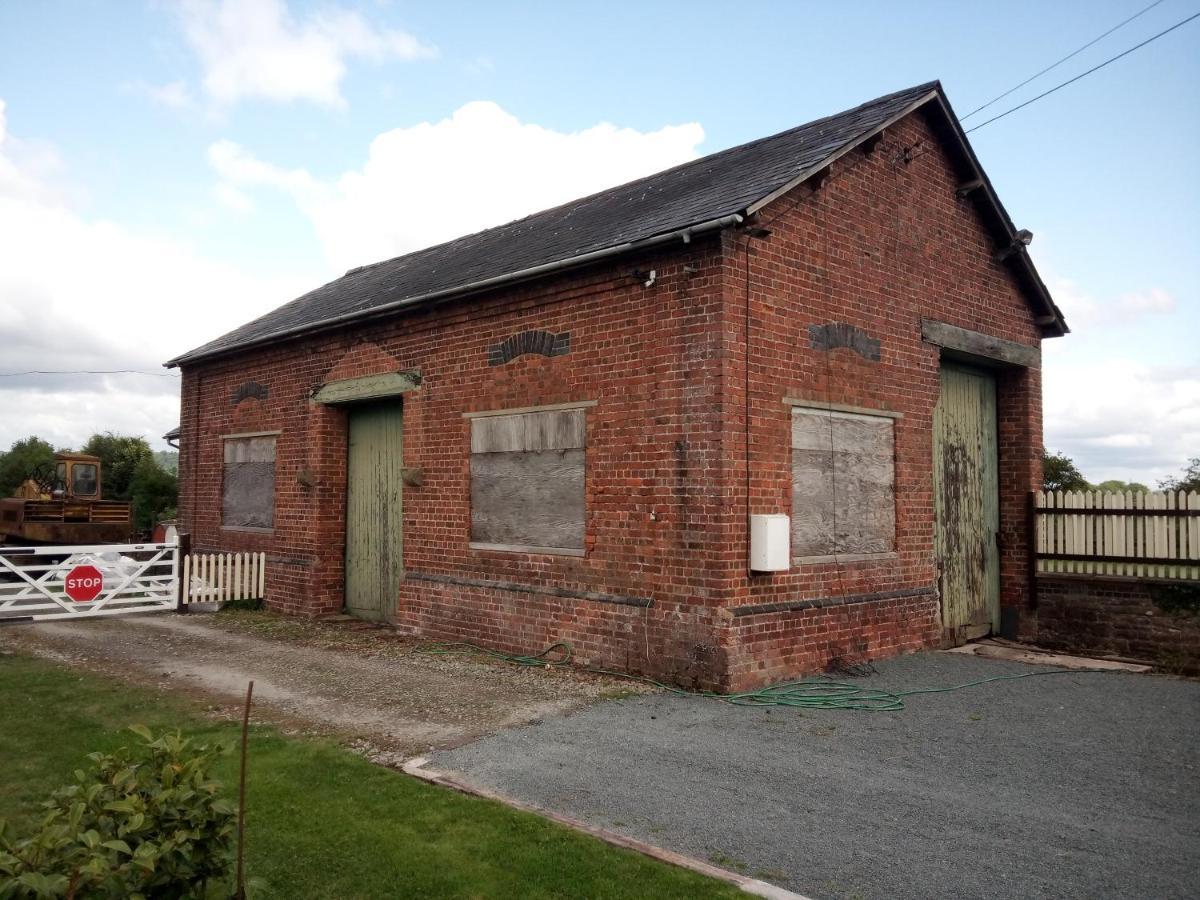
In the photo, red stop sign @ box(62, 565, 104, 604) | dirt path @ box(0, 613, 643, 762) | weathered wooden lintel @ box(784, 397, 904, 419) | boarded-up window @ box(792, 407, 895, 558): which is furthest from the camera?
red stop sign @ box(62, 565, 104, 604)

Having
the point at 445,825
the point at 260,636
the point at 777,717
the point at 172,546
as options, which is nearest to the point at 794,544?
the point at 777,717

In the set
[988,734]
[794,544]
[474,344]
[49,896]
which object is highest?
[474,344]

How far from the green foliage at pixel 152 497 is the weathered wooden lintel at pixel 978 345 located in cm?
3274

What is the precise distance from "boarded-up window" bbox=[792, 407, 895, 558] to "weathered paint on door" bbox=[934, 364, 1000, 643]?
137 cm

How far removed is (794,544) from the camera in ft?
29.2

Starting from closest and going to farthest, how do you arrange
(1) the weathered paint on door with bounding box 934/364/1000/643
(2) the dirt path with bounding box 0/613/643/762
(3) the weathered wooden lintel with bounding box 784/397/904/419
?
(2) the dirt path with bounding box 0/613/643/762
(3) the weathered wooden lintel with bounding box 784/397/904/419
(1) the weathered paint on door with bounding box 934/364/1000/643

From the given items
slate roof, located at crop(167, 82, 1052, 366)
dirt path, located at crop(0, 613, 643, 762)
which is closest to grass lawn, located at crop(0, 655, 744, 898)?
dirt path, located at crop(0, 613, 643, 762)

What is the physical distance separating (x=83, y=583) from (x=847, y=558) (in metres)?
10.3

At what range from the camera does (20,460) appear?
56250mm

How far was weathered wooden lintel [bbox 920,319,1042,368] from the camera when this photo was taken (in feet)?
35.4

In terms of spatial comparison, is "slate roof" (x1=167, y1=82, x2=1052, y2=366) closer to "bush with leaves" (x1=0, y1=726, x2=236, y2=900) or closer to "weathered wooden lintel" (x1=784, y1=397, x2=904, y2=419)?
"weathered wooden lintel" (x1=784, y1=397, x2=904, y2=419)

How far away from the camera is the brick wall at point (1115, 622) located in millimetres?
9867

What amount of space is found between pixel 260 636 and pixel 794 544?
276 inches

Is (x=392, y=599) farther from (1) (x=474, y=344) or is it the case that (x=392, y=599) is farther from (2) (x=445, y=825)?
(2) (x=445, y=825)
